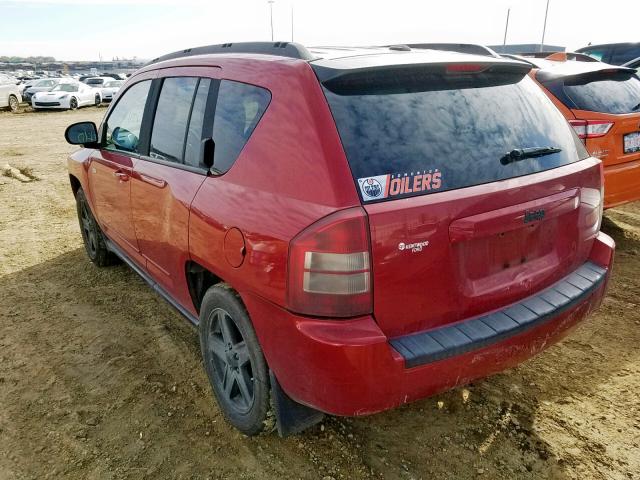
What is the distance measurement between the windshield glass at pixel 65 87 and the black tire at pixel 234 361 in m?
25.6

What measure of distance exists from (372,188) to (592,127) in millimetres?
3439

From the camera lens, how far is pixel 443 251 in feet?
6.35

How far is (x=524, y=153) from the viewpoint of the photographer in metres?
2.22

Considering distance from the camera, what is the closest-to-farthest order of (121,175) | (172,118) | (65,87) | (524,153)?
(524,153) → (172,118) → (121,175) → (65,87)

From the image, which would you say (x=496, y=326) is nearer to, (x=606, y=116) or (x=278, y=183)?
(x=278, y=183)

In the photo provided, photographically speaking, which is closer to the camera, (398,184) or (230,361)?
(398,184)

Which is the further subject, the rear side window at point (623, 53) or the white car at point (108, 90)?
the white car at point (108, 90)

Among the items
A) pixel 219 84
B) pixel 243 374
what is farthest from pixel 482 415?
pixel 219 84

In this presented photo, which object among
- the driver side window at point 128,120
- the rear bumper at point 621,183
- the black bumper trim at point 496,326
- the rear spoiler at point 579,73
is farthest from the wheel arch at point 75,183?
the rear bumper at point 621,183

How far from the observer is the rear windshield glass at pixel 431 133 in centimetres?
190

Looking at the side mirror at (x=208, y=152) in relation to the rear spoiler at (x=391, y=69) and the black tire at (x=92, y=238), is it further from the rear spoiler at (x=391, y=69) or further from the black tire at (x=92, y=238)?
Result: the black tire at (x=92, y=238)

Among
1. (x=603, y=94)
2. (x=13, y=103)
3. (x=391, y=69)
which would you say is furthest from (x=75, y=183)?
(x=13, y=103)

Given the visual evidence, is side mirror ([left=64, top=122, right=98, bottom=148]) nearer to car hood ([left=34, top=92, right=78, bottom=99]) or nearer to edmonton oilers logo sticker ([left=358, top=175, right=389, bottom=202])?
edmonton oilers logo sticker ([left=358, top=175, right=389, bottom=202])

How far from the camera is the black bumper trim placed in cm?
192
